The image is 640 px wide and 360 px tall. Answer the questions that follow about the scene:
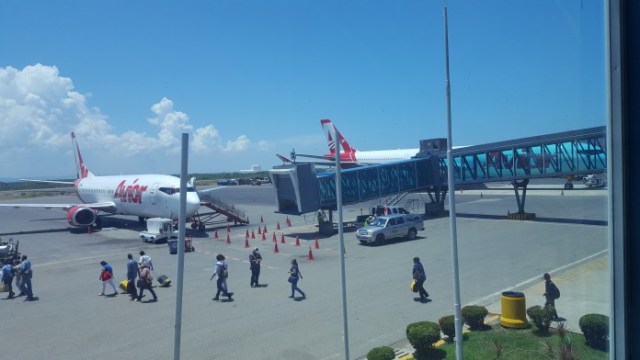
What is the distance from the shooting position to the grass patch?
743cm

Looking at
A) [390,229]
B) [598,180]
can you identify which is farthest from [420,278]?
[390,229]

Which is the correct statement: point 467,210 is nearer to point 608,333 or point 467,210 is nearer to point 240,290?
point 240,290

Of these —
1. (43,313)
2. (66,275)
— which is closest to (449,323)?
(43,313)

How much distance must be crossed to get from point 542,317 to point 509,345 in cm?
112

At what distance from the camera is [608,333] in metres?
3.59

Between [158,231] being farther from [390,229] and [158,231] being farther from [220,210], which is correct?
[390,229]

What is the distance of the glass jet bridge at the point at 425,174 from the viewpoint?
2830cm

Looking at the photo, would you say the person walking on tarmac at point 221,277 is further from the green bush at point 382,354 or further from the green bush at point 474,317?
the green bush at point 474,317

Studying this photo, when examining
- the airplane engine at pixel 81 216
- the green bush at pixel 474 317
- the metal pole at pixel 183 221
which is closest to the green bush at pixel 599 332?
the metal pole at pixel 183 221

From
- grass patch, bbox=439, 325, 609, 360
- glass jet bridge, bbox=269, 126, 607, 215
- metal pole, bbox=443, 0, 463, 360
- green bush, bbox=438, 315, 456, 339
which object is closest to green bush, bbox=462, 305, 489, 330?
grass patch, bbox=439, 325, 609, 360

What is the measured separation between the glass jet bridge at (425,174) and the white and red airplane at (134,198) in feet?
20.5

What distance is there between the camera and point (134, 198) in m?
33.8

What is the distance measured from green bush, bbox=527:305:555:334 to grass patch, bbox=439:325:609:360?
0.58 ft

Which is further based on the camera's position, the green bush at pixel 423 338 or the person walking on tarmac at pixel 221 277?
the person walking on tarmac at pixel 221 277
